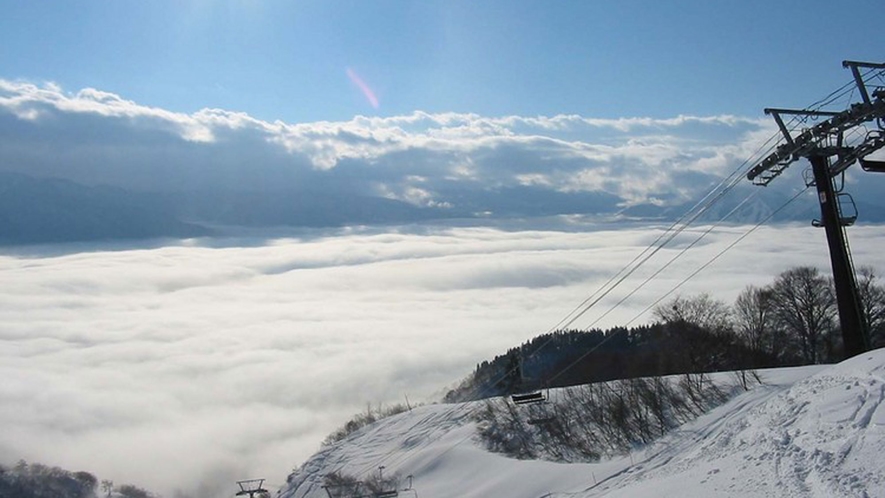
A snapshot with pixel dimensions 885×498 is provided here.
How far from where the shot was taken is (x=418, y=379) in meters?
174

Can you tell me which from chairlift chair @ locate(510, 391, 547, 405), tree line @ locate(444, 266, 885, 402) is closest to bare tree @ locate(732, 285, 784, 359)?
tree line @ locate(444, 266, 885, 402)

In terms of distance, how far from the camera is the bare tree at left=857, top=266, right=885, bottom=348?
58.5 m

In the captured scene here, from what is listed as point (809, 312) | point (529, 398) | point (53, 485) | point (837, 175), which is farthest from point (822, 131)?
point (53, 485)

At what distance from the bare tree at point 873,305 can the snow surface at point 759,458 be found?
22194mm

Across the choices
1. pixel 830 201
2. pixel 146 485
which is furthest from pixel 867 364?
pixel 146 485

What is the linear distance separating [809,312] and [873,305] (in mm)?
5298

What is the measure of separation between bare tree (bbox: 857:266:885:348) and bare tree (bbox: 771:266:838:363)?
2.86 metres

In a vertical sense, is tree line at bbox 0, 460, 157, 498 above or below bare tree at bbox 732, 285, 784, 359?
above

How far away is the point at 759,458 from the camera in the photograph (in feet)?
61.4

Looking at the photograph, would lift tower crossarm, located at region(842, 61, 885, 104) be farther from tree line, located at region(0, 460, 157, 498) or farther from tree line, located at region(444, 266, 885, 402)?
tree line, located at region(0, 460, 157, 498)

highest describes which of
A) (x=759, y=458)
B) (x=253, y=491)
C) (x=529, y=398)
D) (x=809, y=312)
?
(x=809, y=312)

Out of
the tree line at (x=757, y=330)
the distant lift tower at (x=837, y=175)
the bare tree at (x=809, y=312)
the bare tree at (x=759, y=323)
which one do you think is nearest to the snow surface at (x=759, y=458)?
the distant lift tower at (x=837, y=175)

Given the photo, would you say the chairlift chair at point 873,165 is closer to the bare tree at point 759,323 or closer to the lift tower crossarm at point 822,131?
the lift tower crossarm at point 822,131

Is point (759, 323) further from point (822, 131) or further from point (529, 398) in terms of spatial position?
point (822, 131)
